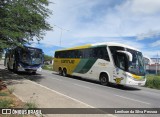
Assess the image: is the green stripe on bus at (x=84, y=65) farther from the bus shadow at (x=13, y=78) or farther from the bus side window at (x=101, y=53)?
the bus shadow at (x=13, y=78)

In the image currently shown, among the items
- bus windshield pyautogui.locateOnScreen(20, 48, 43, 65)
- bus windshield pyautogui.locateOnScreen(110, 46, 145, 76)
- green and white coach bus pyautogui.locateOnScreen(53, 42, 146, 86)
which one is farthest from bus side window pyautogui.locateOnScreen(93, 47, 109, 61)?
bus windshield pyautogui.locateOnScreen(20, 48, 43, 65)

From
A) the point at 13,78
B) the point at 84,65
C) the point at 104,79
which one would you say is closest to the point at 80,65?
the point at 84,65

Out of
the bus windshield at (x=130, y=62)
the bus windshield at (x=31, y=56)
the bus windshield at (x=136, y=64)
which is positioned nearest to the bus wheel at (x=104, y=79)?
the bus windshield at (x=130, y=62)

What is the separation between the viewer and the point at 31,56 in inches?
1029

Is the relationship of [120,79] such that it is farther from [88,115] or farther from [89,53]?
[88,115]

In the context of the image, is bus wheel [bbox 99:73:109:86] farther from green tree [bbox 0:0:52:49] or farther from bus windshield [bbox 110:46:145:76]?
green tree [bbox 0:0:52:49]

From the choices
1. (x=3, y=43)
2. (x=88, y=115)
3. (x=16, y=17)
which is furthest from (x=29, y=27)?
(x=88, y=115)

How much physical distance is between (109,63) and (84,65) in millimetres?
4147

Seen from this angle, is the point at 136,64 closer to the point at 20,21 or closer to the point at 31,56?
the point at 20,21

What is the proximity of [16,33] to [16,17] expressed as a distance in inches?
71.4

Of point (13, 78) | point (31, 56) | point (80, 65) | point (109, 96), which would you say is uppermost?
point (31, 56)

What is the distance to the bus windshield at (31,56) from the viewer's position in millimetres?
25831

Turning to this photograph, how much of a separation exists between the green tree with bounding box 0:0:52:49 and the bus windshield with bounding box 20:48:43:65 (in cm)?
693

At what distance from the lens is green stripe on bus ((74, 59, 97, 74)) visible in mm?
22459
